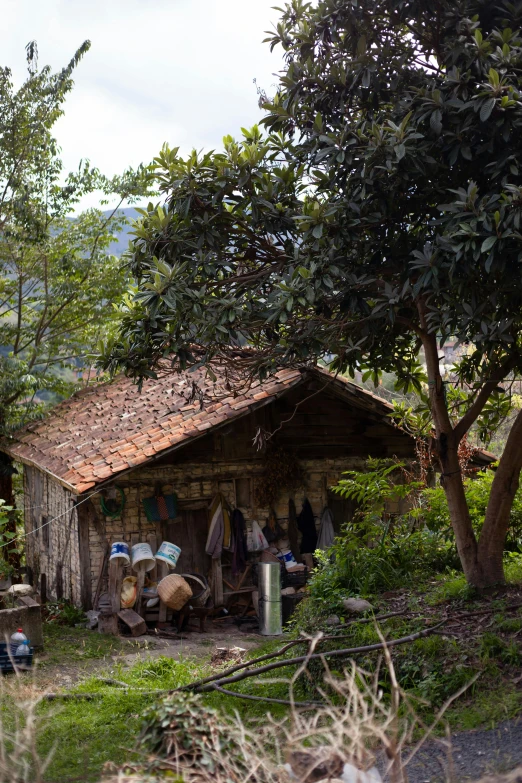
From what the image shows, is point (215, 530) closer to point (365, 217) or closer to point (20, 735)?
point (365, 217)

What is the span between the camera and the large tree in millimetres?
6020

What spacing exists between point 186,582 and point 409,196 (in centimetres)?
706

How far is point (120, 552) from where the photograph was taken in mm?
11836

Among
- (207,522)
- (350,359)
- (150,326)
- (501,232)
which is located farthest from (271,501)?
(501,232)

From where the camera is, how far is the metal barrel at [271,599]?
39.0ft

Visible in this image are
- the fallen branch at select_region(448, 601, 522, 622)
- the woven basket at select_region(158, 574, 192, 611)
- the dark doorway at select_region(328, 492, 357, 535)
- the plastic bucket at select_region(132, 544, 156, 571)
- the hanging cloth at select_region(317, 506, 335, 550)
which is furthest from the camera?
the dark doorway at select_region(328, 492, 357, 535)

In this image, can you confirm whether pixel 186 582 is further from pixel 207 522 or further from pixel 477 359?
pixel 477 359

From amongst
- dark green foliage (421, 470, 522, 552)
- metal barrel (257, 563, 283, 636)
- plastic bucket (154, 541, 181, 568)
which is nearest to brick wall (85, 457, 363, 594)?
plastic bucket (154, 541, 181, 568)

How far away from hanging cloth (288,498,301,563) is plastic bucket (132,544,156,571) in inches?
102

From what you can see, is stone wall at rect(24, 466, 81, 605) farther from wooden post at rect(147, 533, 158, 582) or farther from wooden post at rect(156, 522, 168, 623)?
wooden post at rect(156, 522, 168, 623)

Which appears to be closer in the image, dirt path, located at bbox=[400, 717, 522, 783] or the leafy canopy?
dirt path, located at bbox=[400, 717, 522, 783]

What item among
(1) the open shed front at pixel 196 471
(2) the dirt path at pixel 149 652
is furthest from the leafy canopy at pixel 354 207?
(1) the open shed front at pixel 196 471

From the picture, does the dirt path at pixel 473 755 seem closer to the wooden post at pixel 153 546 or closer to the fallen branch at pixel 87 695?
the fallen branch at pixel 87 695

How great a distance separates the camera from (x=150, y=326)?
7.42 m
